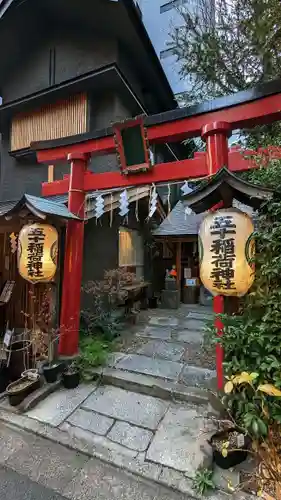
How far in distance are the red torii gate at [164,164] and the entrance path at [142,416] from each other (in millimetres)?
859

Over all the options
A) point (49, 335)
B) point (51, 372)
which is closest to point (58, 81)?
point (49, 335)

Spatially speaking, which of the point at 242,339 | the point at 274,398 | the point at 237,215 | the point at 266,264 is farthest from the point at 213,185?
the point at 274,398

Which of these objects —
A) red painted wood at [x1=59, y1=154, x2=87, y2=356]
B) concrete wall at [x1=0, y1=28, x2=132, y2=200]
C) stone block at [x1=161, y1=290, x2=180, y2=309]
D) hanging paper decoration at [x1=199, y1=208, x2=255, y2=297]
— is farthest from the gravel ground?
concrete wall at [x1=0, y1=28, x2=132, y2=200]

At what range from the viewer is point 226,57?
6.31m

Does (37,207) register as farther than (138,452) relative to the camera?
Yes

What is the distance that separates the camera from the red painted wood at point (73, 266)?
538 centimetres

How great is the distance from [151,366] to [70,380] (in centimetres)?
163

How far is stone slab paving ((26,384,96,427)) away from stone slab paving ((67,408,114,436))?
0.48 feet

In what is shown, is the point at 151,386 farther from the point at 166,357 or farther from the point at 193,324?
the point at 193,324

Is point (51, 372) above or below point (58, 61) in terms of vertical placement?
below

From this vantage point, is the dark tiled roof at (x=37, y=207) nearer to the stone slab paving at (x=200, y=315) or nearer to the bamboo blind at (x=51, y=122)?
the bamboo blind at (x=51, y=122)

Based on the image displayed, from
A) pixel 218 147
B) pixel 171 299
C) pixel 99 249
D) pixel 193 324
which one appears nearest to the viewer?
pixel 218 147

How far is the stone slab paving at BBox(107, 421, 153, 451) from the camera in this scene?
3.45 meters

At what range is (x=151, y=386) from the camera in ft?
15.0
